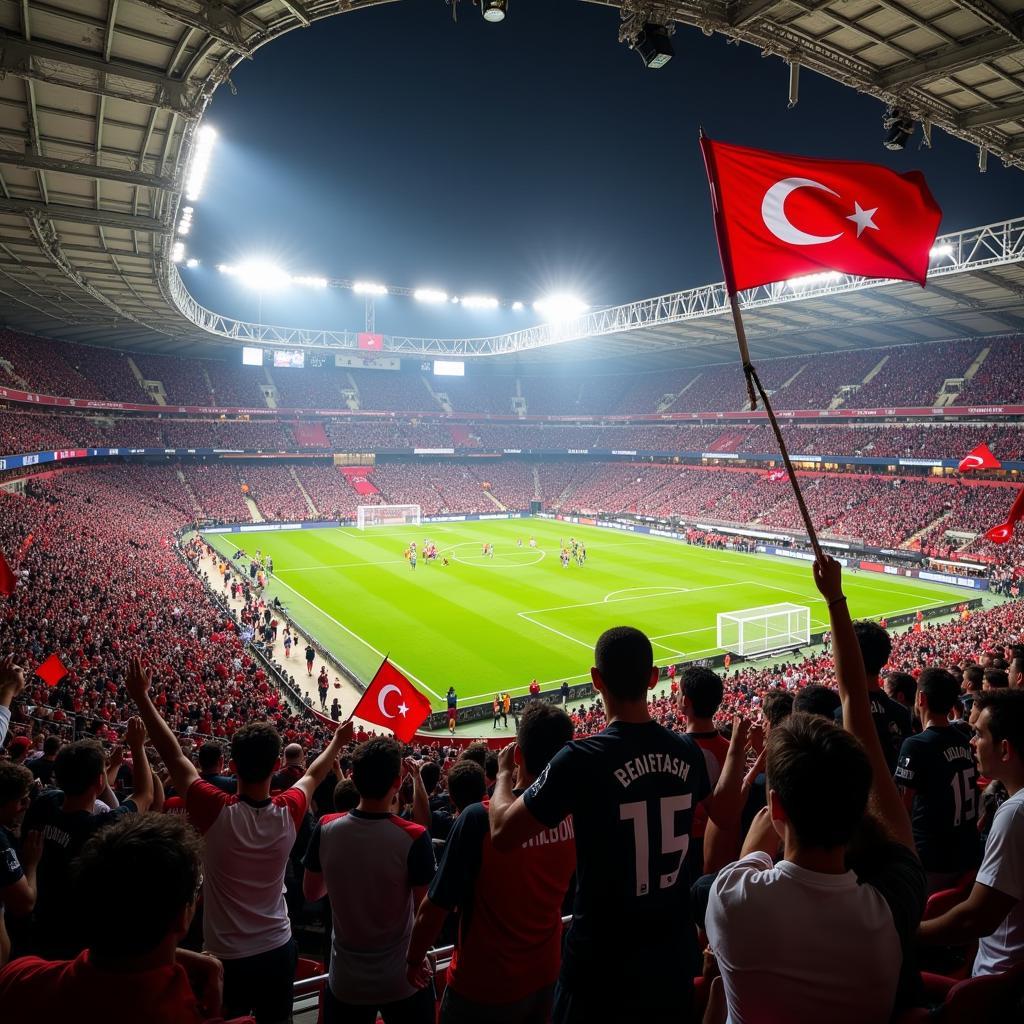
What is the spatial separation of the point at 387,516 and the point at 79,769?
6151cm

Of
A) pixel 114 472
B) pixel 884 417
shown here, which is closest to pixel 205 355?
pixel 114 472

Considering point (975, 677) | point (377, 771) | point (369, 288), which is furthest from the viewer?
point (369, 288)

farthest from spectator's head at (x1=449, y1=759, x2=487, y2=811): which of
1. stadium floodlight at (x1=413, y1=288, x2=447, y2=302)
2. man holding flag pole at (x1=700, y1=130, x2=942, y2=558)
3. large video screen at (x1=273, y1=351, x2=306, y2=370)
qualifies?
stadium floodlight at (x1=413, y1=288, x2=447, y2=302)

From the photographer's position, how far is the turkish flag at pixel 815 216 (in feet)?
24.2

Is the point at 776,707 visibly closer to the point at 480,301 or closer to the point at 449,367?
the point at 480,301

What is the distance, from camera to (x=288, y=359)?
75438mm

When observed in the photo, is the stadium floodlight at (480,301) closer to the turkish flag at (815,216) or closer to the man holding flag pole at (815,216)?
the man holding flag pole at (815,216)

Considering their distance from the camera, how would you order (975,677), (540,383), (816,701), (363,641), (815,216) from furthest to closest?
(540,383), (363,641), (975,677), (815,216), (816,701)

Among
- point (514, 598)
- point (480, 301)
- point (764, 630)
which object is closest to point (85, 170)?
point (514, 598)

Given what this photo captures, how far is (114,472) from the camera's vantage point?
58.0m

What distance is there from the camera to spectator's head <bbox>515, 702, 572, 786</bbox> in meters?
3.48

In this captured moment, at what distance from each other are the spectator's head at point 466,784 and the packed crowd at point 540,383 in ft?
162

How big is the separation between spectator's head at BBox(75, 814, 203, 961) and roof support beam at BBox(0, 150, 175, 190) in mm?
22702

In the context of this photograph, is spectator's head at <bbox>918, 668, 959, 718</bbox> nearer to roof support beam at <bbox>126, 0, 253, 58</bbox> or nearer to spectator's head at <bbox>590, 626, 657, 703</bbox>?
spectator's head at <bbox>590, 626, 657, 703</bbox>
